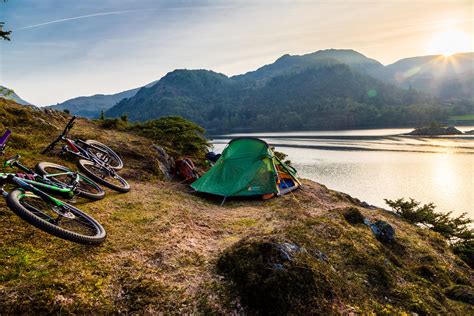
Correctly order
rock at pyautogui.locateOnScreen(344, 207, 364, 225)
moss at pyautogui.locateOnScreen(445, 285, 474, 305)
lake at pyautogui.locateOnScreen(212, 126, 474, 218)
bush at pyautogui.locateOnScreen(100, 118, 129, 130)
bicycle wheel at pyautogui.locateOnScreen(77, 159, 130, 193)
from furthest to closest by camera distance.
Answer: lake at pyautogui.locateOnScreen(212, 126, 474, 218), bush at pyautogui.locateOnScreen(100, 118, 129, 130), rock at pyautogui.locateOnScreen(344, 207, 364, 225), bicycle wheel at pyautogui.locateOnScreen(77, 159, 130, 193), moss at pyautogui.locateOnScreen(445, 285, 474, 305)

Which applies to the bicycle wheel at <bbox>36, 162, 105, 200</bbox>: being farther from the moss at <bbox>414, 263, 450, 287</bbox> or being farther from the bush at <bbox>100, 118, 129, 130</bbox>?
the bush at <bbox>100, 118, 129, 130</bbox>

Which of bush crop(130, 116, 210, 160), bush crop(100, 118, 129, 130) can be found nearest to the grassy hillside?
bush crop(130, 116, 210, 160)

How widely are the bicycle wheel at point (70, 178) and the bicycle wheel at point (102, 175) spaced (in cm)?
37

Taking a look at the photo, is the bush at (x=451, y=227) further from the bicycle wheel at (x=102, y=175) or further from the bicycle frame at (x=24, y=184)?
the bicycle frame at (x=24, y=184)

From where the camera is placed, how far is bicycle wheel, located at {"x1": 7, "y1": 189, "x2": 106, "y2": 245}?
16.1 ft

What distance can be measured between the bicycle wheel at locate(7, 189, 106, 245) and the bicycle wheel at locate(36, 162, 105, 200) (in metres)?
1.25

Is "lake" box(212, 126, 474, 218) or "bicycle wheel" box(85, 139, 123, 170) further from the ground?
"bicycle wheel" box(85, 139, 123, 170)

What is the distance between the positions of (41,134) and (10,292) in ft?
37.9

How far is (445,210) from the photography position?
23.8 m

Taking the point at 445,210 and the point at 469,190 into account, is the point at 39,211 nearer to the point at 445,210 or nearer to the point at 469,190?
the point at 445,210

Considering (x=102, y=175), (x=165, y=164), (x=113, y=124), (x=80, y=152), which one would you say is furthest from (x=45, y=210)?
(x=113, y=124)

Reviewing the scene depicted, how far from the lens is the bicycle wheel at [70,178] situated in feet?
24.1

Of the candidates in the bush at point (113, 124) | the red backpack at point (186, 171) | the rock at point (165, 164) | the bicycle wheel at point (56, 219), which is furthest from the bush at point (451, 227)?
the bush at point (113, 124)

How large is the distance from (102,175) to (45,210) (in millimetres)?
4812
